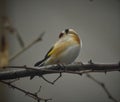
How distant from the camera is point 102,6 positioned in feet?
2.68

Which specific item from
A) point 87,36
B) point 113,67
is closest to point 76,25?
point 87,36

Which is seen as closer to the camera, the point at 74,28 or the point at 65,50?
the point at 65,50

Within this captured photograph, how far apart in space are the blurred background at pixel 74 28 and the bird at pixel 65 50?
0.03 metres

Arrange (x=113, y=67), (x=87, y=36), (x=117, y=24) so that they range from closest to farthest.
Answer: (x=113, y=67) → (x=87, y=36) → (x=117, y=24)

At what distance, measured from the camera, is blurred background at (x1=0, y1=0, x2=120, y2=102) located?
685 mm

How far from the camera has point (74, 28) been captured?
70 centimetres

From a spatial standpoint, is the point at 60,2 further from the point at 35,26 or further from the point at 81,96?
the point at 81,96

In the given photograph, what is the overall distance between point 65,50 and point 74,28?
13cm

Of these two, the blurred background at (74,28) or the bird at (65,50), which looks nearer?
the bird at (65,50)

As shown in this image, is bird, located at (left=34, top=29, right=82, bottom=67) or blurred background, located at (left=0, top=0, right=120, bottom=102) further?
blurred background, located at (left=0, top=0, right=120, bottom=102)

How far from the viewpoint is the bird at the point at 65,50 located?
542mm

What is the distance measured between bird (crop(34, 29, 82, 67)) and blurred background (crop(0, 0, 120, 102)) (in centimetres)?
3

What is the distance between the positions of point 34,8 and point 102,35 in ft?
0.68

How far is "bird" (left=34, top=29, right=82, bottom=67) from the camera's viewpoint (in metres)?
0.54
